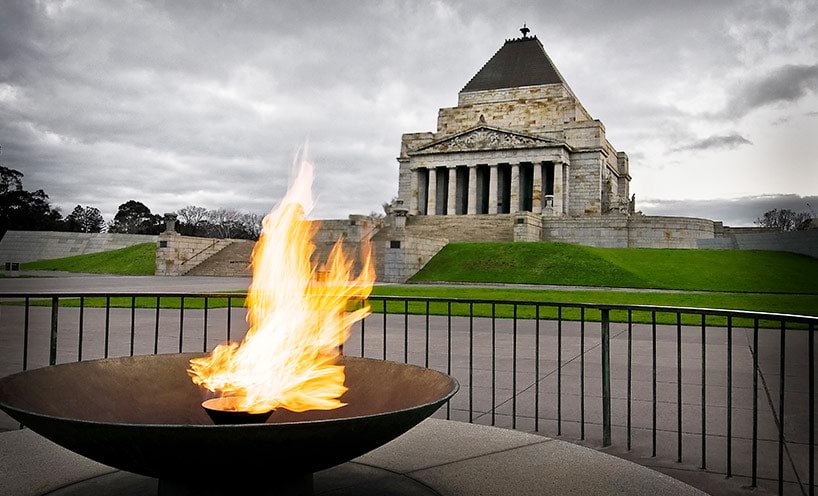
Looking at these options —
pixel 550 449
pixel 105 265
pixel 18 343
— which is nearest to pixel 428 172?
pixel 105 265

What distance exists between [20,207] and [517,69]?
59621mm

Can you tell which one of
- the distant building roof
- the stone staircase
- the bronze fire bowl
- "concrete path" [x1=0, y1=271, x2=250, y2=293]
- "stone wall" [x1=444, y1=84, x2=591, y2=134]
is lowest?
"concrete path" [x1=0, y1=271, x2=250, y2=293]

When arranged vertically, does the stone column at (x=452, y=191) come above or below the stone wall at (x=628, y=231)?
above

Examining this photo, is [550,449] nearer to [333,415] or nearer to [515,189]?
[333,415]

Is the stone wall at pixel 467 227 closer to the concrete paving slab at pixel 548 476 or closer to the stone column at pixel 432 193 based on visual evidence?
the stone column at pixel 432 193

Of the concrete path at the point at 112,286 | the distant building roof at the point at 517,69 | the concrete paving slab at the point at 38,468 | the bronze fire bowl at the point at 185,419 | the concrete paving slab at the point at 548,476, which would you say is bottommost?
the concrete paving slab at the point at 38,468

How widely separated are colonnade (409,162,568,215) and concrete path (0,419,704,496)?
56.1m

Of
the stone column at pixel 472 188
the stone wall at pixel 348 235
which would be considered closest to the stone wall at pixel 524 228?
the stone wall at pixel 348 235

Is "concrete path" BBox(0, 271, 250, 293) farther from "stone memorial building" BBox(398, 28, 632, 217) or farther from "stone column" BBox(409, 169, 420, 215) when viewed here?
"stone column" BBox(409, 169, 420, 215)

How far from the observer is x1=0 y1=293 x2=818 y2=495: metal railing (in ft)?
17.8

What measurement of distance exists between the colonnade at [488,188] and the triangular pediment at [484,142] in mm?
1846

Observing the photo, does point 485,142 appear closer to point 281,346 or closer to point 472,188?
point 472,188

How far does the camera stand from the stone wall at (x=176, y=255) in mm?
40969

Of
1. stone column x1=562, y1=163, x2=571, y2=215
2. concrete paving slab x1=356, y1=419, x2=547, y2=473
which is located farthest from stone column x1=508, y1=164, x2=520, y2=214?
concrete paving slab x1=356, y1=419, x2=547, y2=473
